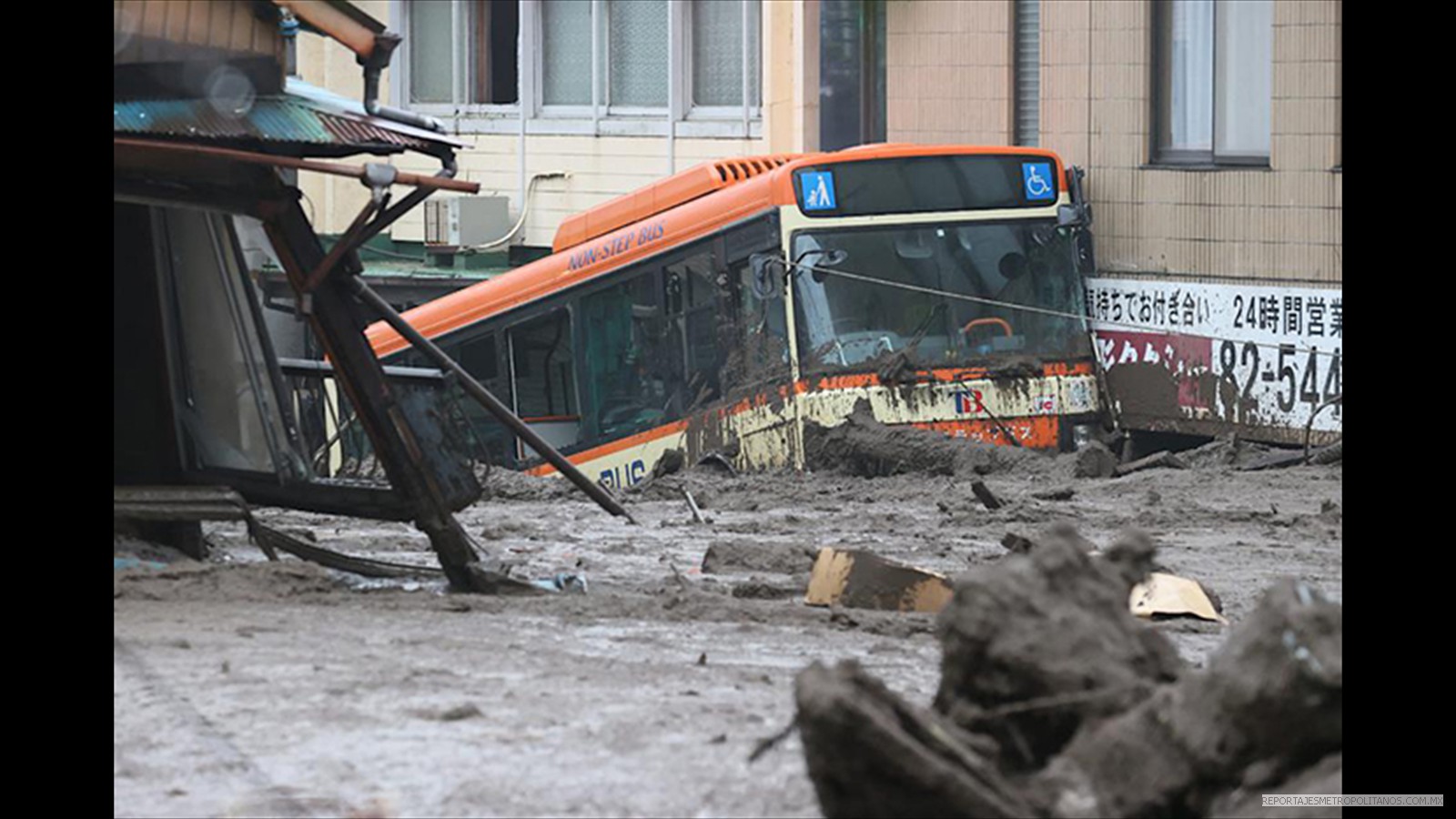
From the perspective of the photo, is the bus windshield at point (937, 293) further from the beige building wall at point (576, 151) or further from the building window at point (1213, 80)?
the beige building wall at point (576, 151)

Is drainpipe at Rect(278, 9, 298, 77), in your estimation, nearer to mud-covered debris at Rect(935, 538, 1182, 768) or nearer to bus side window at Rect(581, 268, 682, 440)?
mud-covered debris at Rect(935, 538, 1182, 768)

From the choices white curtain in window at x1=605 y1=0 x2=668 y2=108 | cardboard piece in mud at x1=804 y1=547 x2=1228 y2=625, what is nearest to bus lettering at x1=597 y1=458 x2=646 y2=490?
cardboard piece in mud at x1=804 y1=547 x2=1228 y2=625

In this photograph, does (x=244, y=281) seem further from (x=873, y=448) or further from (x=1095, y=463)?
(x=1095, y=463)

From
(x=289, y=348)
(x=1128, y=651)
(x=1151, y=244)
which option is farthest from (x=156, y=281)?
(x=289, y=348)

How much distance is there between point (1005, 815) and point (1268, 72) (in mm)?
14111

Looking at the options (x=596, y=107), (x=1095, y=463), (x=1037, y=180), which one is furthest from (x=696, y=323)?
(x=596, y=107)

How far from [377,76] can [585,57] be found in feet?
60.2

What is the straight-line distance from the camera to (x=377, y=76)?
1001 centimetres

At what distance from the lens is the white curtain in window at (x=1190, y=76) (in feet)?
62.0

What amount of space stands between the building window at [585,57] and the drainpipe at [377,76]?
15.2 m

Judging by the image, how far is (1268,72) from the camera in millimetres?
18438

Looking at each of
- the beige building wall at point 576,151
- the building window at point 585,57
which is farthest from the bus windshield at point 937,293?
the building window at point 585,57

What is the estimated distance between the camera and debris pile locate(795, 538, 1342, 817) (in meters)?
5.19

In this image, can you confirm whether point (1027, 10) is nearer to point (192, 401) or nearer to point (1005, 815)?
point (192, 401)
